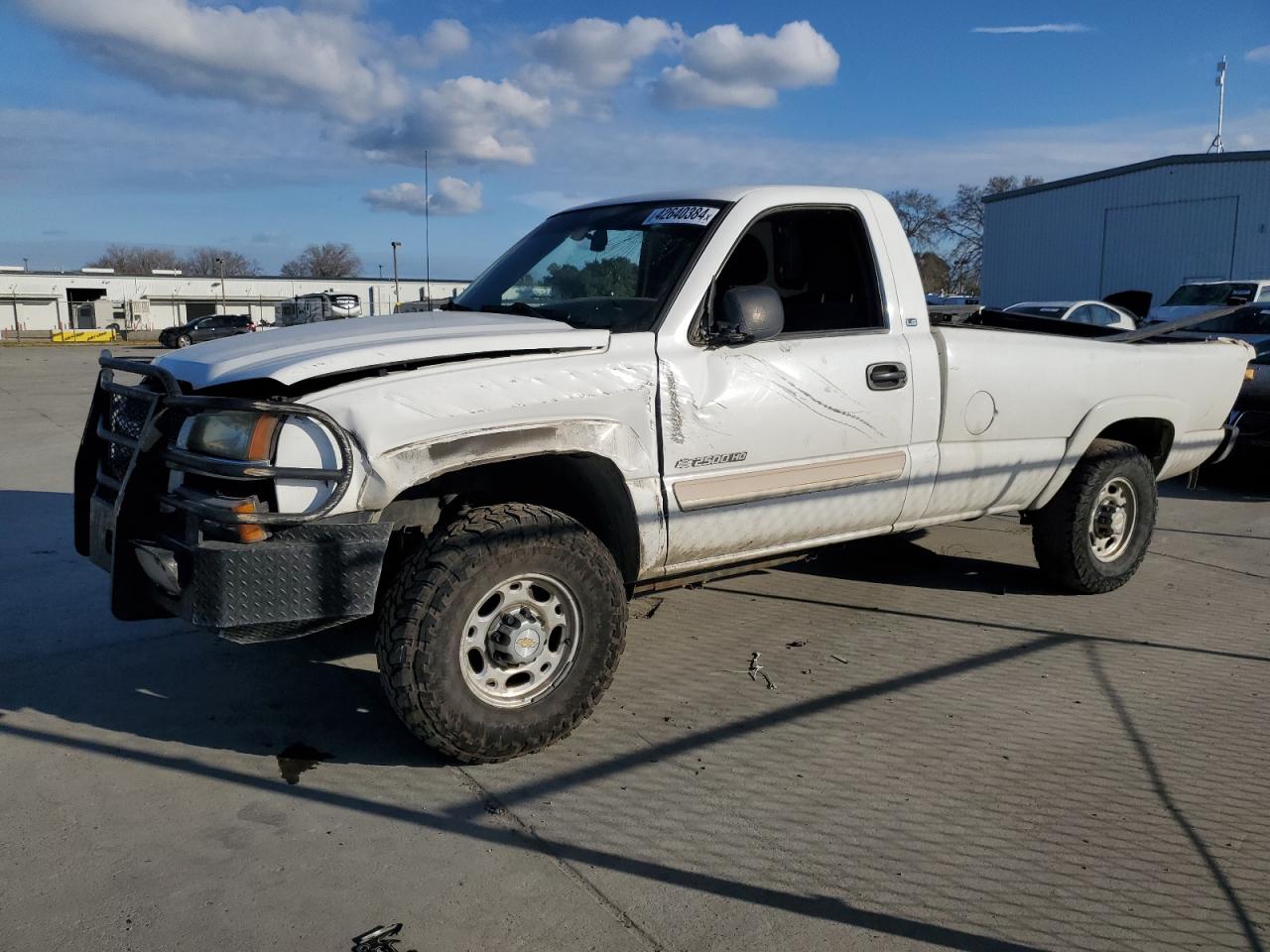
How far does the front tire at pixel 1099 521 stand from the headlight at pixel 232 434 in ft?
14.0

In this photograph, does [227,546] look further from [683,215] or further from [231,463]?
[683,215]

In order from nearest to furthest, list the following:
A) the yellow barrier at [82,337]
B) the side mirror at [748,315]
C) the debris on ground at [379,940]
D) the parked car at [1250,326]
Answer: the debris on ground at [379,940] → the side mirror at [748,315] → the parked car at [1250,326] → the yellow barrier at [82,337]

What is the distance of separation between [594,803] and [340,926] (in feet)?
3.13

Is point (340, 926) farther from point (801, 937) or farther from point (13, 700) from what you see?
point (13, 700)

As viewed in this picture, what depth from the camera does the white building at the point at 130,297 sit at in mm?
65500

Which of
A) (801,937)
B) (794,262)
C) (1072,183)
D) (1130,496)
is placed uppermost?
(1072,183)

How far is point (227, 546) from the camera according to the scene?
3.15 meters

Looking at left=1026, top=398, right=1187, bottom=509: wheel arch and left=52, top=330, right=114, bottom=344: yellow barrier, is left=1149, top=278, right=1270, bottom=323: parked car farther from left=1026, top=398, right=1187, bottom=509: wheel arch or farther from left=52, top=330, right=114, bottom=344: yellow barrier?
left=52, top=330, right=114, bottom=344: yellow barrier

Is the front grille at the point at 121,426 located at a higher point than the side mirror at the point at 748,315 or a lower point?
lower

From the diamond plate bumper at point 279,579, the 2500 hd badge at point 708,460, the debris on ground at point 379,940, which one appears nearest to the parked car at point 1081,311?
the 2500 hd badge at point 708,460

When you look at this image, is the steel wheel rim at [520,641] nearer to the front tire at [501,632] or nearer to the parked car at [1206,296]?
the front tire at [501,632]

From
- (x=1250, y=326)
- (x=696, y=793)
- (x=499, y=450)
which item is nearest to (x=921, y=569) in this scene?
(x=696, y=793)

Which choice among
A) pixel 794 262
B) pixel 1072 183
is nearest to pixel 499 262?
pixel 794 262

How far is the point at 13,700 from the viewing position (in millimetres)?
4176
